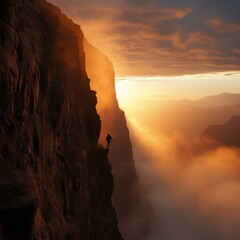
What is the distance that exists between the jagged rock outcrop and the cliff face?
245ft

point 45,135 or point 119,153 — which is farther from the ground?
point 45,135

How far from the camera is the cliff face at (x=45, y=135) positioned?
19.6 m

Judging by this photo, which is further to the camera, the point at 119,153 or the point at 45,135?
the point at 119,153

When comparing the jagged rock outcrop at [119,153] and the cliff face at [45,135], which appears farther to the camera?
the jagged rock outcrop at [119,153]

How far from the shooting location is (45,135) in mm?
30359

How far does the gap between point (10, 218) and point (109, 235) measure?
1445 inches

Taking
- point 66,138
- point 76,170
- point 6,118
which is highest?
point 6,118

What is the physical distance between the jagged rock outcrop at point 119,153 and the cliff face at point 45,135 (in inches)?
2943

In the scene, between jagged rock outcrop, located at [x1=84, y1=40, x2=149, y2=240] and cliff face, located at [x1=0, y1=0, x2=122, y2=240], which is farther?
jagged rock outcrop, located at [x1=84, y1=40, x2=149, y2=240]

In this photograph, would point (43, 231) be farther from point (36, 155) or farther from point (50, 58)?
point (50, 58)

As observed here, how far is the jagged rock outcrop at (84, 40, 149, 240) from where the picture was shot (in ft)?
429

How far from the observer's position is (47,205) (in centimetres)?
2805

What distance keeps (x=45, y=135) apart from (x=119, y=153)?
377ft

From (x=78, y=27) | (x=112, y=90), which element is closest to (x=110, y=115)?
(x=112, y=90)
